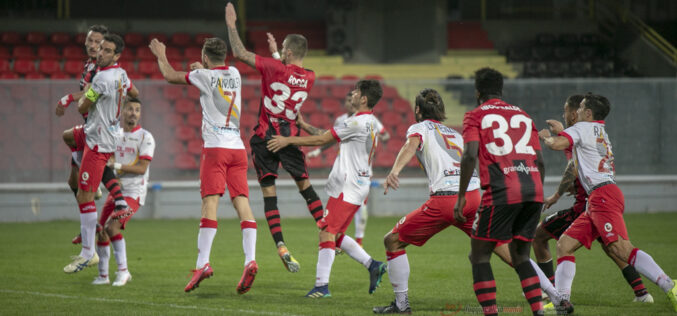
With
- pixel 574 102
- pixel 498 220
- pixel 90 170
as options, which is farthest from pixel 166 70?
pixel 574 102

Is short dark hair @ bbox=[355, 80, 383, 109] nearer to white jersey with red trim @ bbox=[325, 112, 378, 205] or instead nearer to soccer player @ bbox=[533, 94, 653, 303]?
white jersey with red trim @ bbox=[325, 112, 378, 205]

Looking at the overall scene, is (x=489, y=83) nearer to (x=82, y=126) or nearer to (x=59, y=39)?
(x=82, y=126)

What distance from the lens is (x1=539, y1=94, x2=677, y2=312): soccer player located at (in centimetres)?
704

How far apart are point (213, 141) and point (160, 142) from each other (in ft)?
28.7

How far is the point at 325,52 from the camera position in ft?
78.6

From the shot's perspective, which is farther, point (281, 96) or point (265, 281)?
point (265, 281)

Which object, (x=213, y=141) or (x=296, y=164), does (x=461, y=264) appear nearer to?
(x=296, y=164)

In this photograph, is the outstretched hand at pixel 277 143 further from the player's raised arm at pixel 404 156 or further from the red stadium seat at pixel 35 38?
the red stadium seat at pixel 35 38

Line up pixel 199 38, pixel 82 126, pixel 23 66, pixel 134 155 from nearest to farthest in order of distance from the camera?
pixel 82 126, pixel 134 155, pixel 23 66, pixel 199 38

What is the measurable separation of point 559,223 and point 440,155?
156cm

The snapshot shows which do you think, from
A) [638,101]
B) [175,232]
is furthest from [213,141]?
[638,101]

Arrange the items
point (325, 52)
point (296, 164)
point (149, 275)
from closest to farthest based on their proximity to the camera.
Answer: point (296, 164), point (149, 275), point (325, 52)

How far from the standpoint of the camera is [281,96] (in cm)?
806

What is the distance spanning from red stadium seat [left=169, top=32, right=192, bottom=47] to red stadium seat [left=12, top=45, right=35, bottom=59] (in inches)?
145
